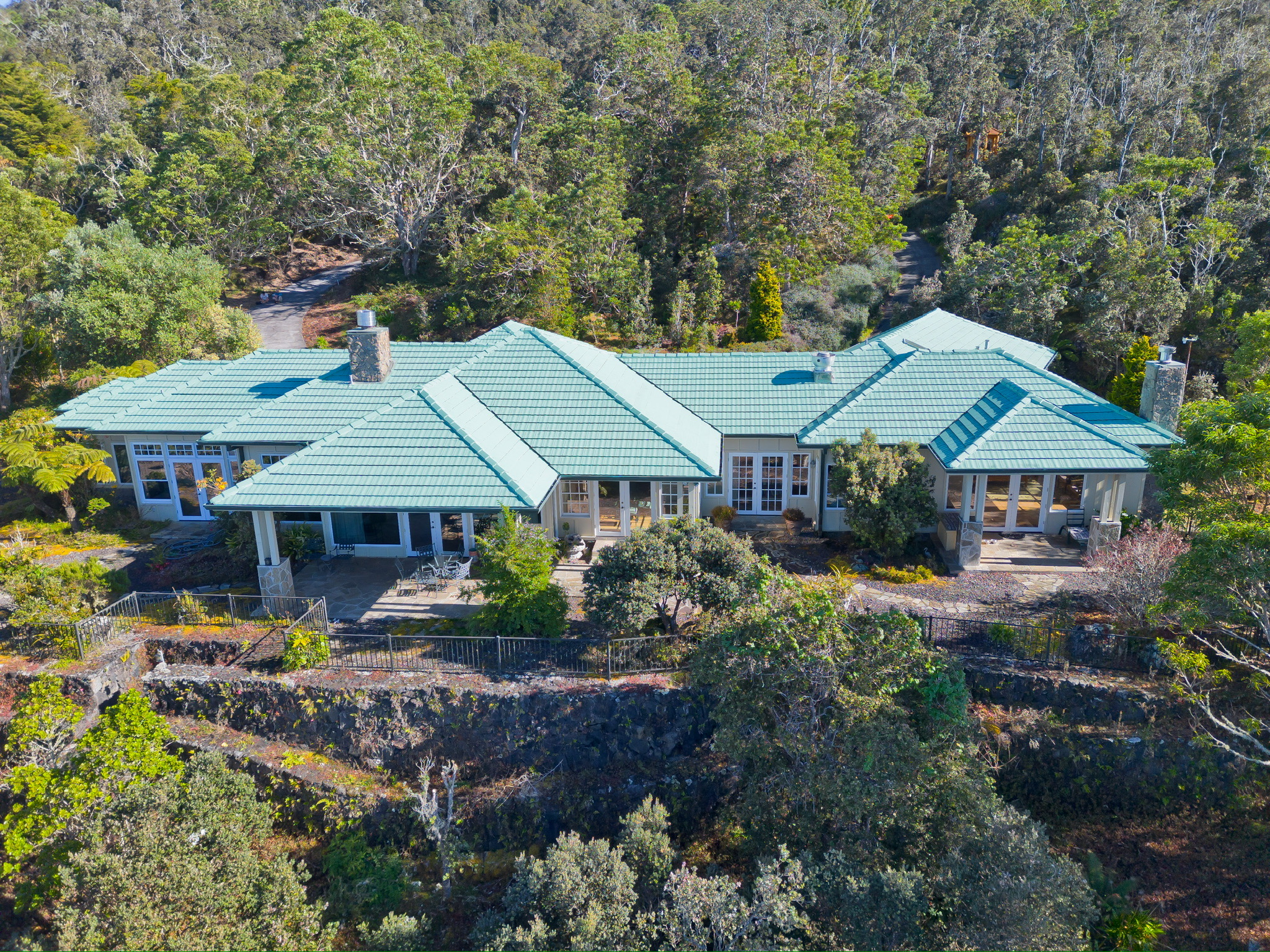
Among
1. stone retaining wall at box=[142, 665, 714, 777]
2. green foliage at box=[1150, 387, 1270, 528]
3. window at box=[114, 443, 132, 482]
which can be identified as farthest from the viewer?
window at box=[114, 443, 132, 482]

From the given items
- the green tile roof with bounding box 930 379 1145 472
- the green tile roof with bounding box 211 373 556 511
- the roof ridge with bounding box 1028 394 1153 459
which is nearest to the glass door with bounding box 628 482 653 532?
the green tile roof with bounding box 211 373 556 511

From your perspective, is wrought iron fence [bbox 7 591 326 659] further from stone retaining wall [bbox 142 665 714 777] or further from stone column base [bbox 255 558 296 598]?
stone retaining wall [bbox 142 665 714 777]

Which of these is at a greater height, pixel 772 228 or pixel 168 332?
pixel 772 228

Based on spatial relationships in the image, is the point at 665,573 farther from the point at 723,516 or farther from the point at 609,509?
the point at 723,516

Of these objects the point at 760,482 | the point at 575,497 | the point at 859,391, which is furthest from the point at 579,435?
the point at 859,391

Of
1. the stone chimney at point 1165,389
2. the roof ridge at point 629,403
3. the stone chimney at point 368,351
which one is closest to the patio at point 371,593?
the stone chimney at point 368,351

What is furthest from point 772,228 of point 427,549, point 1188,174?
point 427,549

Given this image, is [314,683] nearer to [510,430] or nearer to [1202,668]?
[510,430]
